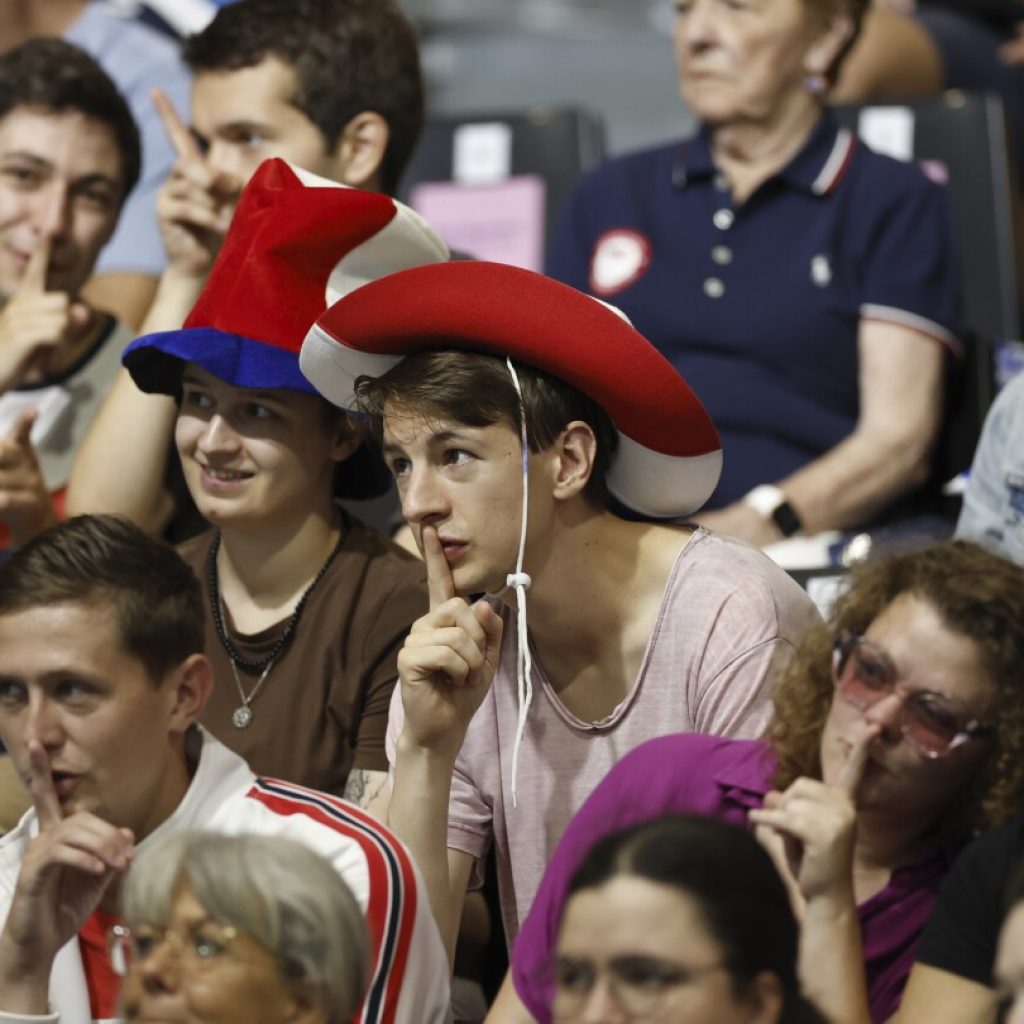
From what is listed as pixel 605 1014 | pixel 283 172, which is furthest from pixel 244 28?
pixel 605 1014

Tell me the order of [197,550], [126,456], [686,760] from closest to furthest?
[686,760], [197,550], [126,456]

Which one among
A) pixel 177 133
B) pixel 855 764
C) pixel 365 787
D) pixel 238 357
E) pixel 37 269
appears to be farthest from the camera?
pixel 37 269

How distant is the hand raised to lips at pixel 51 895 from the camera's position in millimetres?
2072

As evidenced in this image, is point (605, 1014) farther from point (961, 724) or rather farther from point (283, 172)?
point (283, 172)

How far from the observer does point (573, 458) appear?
2490mm

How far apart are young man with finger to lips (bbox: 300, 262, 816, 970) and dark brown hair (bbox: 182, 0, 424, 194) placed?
3.10 feet

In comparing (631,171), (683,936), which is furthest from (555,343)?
(631,171)

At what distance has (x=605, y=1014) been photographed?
1650 mm

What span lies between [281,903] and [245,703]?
1.12 m

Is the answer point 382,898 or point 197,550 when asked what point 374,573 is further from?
point 382,898

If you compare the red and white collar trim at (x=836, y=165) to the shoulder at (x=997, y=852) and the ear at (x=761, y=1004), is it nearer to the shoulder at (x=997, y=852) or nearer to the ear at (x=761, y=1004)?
the shoulder at (x=997, y=852)

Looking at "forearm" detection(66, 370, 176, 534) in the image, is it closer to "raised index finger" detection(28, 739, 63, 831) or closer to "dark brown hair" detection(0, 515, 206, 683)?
"dark brown hair" detection(0, 515, 206, 683)

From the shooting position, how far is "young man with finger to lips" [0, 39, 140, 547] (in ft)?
11.3

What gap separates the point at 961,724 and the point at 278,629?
3.66 feet
